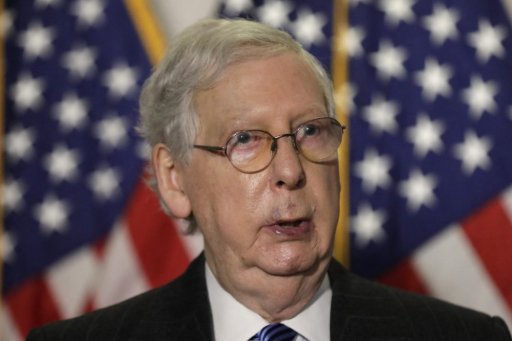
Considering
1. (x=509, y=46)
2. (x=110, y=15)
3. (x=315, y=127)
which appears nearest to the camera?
(x=315, y=127)

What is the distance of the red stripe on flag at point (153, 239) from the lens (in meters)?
3.26

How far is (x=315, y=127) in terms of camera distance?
2098 mm

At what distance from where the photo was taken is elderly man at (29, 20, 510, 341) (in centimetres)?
204

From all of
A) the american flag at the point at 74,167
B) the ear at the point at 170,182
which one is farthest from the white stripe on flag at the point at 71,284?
the ear at the point at 170,182

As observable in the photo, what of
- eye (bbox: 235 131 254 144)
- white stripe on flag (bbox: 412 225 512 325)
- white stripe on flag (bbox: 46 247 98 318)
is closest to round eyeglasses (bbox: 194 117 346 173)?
eye (bbox: 235 131 254 144)

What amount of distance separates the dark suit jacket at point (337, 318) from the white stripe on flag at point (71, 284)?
2.94 ft

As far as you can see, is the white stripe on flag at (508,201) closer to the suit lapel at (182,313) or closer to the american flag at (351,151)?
the american flag at (351,151)

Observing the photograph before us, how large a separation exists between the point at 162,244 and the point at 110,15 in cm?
90

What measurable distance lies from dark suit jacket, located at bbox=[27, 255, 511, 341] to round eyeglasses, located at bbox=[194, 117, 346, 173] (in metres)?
0.40

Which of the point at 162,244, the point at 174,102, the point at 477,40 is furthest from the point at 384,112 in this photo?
the point at 174,102

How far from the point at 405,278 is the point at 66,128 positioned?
1391 mm

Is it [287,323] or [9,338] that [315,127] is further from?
[9,338]

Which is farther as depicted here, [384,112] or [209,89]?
[384,112]

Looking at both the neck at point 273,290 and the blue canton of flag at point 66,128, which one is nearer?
the neck at point 273,290
